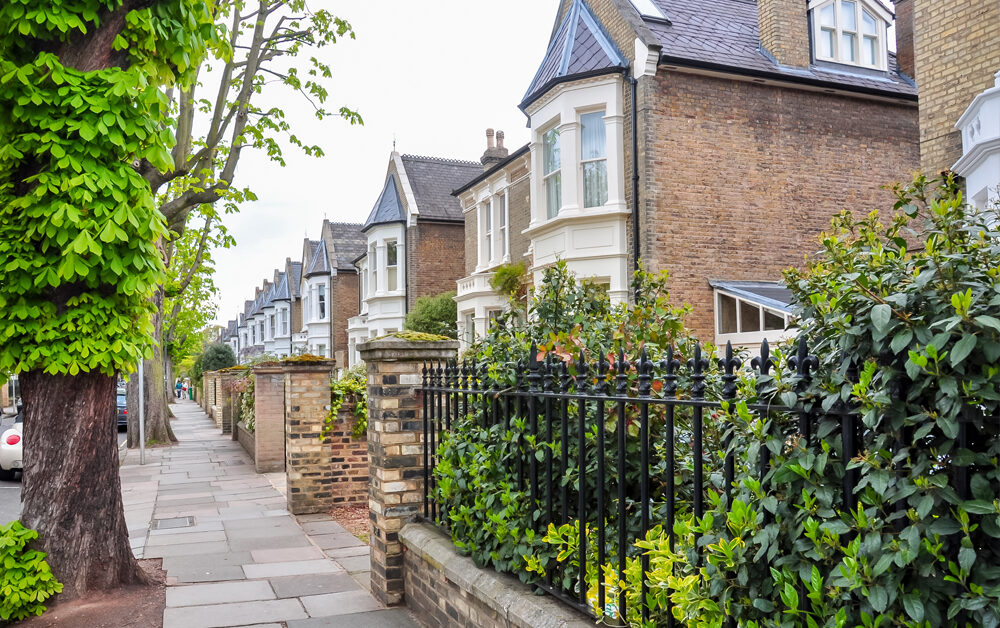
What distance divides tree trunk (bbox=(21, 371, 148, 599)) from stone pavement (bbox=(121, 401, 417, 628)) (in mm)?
634

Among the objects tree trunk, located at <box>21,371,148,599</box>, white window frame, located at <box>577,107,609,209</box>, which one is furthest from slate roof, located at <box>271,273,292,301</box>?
tree trunk, located at <box>21,371,148,599</box>

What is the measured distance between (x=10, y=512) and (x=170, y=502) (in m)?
2.10

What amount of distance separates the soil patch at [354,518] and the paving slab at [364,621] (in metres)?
2.68

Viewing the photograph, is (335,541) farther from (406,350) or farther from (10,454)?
(10,454)

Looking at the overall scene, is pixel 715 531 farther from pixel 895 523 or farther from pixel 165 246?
pixel 165 246

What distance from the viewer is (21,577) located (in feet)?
18.5

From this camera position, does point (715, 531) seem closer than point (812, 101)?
Yes

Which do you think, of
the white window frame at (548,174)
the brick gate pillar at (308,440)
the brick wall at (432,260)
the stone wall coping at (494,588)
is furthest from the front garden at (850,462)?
the brick wall at (432,260)

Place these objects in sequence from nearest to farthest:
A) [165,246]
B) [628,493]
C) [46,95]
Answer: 1. [628,493]
2. [46,95]
3. [165,246]

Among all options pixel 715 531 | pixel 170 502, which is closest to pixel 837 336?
pixel 715 531

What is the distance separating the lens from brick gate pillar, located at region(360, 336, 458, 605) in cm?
582

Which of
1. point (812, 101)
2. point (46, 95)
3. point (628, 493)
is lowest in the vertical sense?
point (628, 493)

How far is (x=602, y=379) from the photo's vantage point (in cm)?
348

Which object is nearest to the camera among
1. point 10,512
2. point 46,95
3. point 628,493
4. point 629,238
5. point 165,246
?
point 628,493
